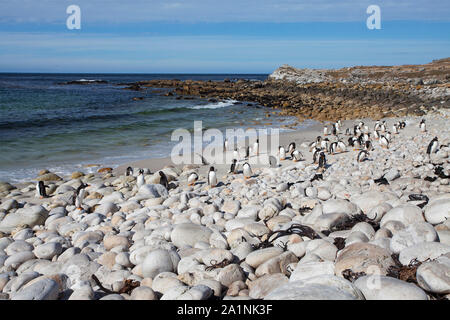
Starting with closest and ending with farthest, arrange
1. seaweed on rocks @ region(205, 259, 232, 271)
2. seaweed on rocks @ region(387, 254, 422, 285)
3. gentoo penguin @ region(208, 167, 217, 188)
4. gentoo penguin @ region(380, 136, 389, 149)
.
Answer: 1. seaweed on rocks @ region(387, 254, 422, 285)
2. seaweed on rocks @ region(205, 259, 232, 271)
3. gentoo penguin @ region(208, 167, 217, 188)
4. gentoo penguin @ region(380, 136, 389, 149)

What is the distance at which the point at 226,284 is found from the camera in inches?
151

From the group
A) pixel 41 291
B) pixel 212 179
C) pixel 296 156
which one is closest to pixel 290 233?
pixel 41 291

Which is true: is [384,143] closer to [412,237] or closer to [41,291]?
[412,237]

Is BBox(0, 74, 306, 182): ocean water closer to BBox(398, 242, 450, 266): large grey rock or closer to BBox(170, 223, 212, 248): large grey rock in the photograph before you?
BBox(170, 223, 212, 248): large grey rock

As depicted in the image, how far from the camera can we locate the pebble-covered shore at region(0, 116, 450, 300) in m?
3.48

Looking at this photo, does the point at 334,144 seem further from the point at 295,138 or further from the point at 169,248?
the point at 169,248

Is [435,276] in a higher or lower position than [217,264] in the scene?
higher

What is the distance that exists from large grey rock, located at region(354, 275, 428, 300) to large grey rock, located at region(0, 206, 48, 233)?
255 inches

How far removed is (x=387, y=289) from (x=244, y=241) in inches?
88.8

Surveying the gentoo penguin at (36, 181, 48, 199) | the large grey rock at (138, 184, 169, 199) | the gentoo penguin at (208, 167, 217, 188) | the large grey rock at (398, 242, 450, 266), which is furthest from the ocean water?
the large grey rock at (398, 242, 450, 266)

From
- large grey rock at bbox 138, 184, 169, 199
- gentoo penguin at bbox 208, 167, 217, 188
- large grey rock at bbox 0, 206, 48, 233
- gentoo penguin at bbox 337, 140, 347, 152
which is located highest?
gentoo penguin at bbox 337, 140, 347, 152

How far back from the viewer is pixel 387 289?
299cm

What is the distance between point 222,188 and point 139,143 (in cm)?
966

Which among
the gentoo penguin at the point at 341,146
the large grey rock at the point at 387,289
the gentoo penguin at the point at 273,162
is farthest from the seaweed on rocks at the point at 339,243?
the gentoo penguin at the point at 341,146
